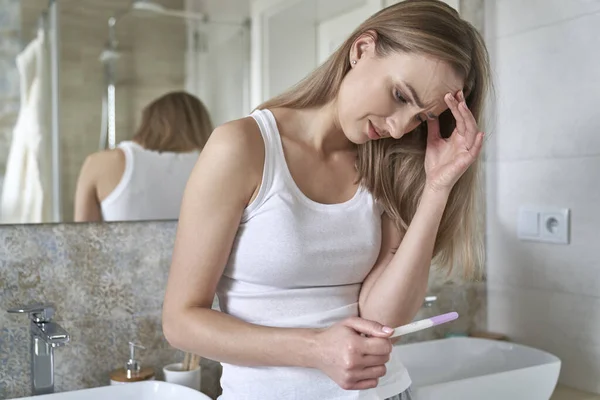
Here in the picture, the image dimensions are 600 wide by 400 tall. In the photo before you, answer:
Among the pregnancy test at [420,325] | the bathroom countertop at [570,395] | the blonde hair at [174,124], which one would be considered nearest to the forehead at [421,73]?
the pregnancy test at [420,325]

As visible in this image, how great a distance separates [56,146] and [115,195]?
0.50 ft

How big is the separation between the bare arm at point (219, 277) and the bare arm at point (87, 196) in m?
0.40

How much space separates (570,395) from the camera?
1540mm

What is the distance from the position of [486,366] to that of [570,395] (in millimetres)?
197

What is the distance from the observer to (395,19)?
42.5 inches

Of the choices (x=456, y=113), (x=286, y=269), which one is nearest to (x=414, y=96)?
(x=456, y=113)

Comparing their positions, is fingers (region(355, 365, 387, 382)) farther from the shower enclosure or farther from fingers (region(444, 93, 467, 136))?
the shower enclosure

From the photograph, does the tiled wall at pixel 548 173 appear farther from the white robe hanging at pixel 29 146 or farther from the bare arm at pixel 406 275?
the white robe hanging at pixel 29 146

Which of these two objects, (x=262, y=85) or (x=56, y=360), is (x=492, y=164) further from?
(x=56, y=360)

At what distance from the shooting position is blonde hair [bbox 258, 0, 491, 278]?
1060 millimetres

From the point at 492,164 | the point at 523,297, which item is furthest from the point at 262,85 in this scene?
the point at 523,297

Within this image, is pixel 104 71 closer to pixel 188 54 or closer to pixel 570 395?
pixel 188 54

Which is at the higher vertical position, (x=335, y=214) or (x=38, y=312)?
(x=335, y=214)

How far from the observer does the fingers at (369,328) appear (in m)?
0.93
